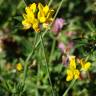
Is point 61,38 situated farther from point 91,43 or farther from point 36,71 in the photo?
point 91,43

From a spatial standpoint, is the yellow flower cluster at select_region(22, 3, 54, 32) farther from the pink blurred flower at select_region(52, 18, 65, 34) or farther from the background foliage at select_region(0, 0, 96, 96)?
the pink blurred flower at select_region(52, 18, 65, 34)

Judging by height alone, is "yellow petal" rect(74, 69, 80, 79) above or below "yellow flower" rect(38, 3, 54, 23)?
below

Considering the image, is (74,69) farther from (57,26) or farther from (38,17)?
(57,26)

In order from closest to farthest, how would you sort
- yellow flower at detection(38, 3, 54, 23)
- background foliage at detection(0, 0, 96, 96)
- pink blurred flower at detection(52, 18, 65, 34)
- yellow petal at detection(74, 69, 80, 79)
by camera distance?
yellow flower at detection(38, 3, 54, 23)
yellow petal at detection(74, 69, 80, 79)
background foliage at detection(0, 0, 96, 96)
pink blurred flower at detection(52, 18, 65, 34)

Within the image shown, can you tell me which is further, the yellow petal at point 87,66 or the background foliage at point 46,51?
the background foliage at point 46,51

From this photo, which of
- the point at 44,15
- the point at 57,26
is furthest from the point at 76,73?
the point at 57,26

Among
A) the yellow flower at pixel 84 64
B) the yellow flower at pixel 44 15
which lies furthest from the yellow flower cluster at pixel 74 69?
the yellow flower at pixel 44 15

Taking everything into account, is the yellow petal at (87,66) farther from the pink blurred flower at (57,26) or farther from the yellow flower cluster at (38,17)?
the pink blurred flower at (57,26)

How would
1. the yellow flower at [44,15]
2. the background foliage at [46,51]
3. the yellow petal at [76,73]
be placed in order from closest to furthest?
the yellow flower at [44,15] < the yellow petal at [76,73] < the background foliage at [46,51]

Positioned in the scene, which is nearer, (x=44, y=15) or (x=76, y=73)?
(x=44, y=15)

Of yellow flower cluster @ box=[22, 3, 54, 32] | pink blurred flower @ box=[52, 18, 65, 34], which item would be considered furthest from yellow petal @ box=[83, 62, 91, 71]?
pink blurred flower @ box=[52, 18, 65, 34]

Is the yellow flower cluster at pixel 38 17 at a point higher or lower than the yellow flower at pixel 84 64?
higher
